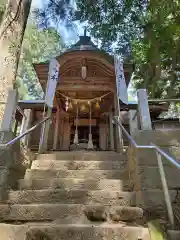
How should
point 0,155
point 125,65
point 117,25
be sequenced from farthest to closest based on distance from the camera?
point 117,25
point 125,65
point 0,155

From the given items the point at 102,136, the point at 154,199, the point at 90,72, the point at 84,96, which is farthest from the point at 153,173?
the point at 102,136

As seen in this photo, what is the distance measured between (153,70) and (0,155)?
10.3m

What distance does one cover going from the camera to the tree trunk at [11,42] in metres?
4.76

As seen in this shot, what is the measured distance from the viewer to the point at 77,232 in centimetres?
226

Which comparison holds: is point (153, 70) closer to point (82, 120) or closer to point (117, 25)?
point (117, 25)

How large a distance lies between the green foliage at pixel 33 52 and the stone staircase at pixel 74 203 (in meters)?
11.9

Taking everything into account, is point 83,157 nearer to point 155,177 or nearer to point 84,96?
point 155,177

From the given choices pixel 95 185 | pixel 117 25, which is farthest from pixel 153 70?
pixel 95 185

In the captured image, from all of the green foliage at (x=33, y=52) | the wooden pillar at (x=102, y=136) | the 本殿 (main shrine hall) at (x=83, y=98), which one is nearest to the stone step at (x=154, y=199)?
the 本殿 (main shrine hall) at (x=83, y=98)

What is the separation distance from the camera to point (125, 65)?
21.7 ft

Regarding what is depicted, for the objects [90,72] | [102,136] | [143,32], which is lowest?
[102,136]

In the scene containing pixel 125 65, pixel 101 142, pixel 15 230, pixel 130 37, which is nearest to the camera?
pixel 15 230

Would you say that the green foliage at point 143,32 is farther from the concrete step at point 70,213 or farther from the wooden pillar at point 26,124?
the concrete step at point 70,213

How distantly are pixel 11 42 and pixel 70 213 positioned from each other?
4240 mm
